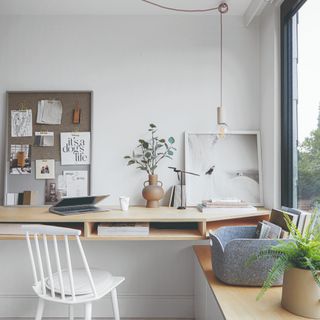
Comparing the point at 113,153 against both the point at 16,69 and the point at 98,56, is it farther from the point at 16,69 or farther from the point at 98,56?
the point at 16,69

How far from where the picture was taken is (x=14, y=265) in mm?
2395

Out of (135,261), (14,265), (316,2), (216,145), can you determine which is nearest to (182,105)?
(216,145)

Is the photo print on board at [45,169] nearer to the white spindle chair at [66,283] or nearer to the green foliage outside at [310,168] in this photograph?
the white spindle chair at [66,283]

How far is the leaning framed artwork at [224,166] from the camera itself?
239 centimetres

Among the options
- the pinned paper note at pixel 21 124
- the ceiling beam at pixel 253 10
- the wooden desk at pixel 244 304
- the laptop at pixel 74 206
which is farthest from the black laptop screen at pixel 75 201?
the ceiling beam at pixel 253 10

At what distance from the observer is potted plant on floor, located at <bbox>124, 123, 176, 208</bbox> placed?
7.55 ft

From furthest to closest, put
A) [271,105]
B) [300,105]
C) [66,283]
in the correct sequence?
[271,105]
[300,105]
[66,283]

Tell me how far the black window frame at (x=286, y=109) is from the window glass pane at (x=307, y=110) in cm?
5

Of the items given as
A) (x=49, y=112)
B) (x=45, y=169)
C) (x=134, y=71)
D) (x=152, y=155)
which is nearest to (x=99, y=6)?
(x=134, y=71)

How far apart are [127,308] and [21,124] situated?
1550mm

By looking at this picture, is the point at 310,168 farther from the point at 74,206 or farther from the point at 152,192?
the point at 74,206

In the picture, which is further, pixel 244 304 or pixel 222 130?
pixel 222 130

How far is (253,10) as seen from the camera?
2.29m

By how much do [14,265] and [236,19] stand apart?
246cm
